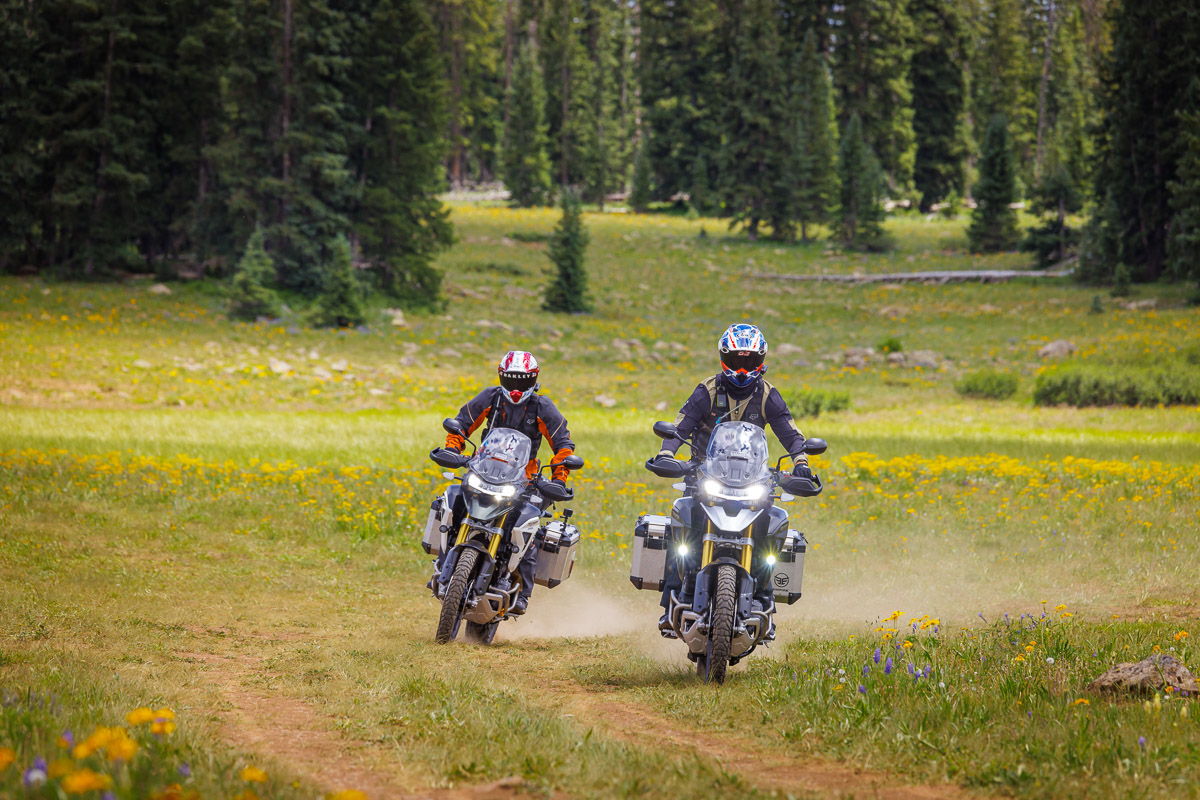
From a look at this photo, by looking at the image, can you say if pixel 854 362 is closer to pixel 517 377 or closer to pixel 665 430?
pixel 517 377

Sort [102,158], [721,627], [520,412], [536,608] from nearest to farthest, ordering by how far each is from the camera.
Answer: [721,627], [520,412], [536,608], [102,158]

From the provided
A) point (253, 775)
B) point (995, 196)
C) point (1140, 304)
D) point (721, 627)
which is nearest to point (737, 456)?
point (721, 627)

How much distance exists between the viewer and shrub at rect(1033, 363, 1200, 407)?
28016mm

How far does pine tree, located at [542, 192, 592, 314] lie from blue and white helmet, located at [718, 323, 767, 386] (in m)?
40.5

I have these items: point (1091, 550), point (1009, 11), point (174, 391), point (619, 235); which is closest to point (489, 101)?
point (619, 235)

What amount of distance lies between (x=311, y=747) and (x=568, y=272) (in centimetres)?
4414

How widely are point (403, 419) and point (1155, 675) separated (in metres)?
21.1

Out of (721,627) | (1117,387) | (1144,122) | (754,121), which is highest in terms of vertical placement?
(754,121)

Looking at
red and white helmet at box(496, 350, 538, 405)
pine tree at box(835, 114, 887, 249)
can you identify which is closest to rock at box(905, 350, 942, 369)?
pine tree at box(835, 114, 887, 249)

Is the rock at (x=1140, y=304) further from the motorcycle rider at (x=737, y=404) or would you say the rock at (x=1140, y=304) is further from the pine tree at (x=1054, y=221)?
the motorcycle rider at (x=737, y=404)

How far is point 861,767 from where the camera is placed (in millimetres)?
5105

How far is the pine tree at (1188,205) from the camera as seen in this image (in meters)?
44.4

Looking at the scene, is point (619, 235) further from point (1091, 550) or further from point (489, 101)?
Answer: point (1091, 550)

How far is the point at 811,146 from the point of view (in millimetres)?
67750
